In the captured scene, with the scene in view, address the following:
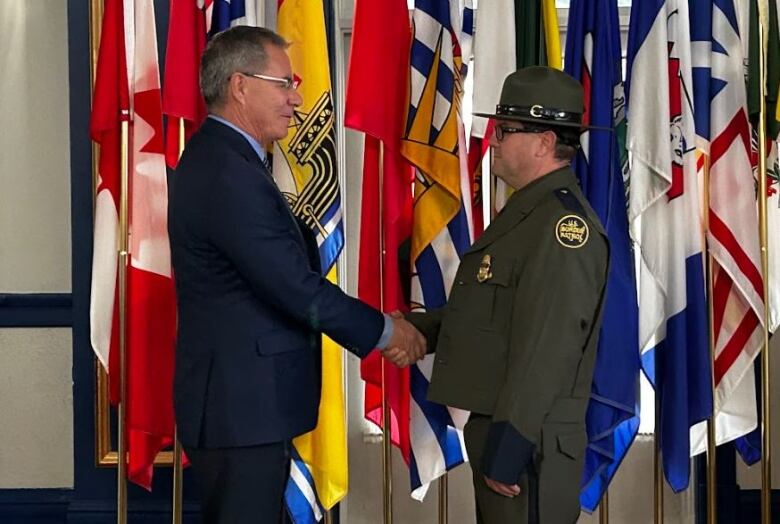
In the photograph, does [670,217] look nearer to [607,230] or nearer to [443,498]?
[607,230]

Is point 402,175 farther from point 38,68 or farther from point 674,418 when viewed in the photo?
point 38,68

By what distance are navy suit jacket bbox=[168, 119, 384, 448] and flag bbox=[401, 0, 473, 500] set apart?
0.72 meters

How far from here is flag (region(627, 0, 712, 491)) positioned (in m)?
2.96

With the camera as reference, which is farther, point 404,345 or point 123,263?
point 123,263

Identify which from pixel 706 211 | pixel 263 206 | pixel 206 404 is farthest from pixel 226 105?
pixel 706 211

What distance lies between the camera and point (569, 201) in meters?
2.12

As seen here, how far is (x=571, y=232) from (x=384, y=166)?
1072 millimetres

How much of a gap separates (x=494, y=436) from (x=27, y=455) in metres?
2.17

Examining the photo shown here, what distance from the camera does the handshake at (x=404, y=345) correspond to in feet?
8.16

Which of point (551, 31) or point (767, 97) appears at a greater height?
point (551, 31)

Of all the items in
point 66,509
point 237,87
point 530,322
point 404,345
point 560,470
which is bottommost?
point 66,509

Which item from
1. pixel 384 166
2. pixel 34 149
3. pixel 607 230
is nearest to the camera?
pixel 607 230

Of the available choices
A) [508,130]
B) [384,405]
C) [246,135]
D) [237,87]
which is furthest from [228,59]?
[384,405]

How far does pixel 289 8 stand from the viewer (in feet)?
9.89
